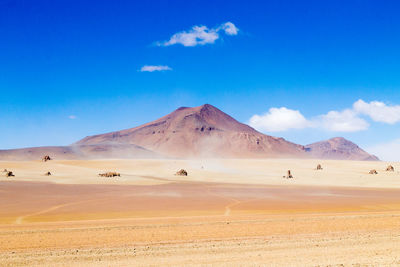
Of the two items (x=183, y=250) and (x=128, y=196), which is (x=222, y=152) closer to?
(x=128, y=196)

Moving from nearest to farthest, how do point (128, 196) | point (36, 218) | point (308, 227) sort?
point (308, 227), point (36, 218), point (128, 196)

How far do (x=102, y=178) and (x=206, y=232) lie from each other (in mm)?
24875

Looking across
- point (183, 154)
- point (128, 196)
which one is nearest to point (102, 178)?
point (128, 196)

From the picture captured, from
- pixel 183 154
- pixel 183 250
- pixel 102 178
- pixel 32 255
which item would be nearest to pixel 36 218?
pixel 32 255

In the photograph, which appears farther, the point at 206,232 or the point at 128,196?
the point at 128,196

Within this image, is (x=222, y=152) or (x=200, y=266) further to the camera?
(x=222, y=152)

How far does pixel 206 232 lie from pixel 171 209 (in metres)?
6.33

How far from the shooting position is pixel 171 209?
697 inches

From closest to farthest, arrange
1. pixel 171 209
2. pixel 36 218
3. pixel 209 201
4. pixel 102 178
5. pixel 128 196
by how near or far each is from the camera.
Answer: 1. pixel 36 218
2. pixel 171 209
3. pixel 209 201
4. pixel 128 196
5. pixel 102 178

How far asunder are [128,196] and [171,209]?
5517 mm

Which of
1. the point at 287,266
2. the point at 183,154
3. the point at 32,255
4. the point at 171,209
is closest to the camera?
the point at 287,266

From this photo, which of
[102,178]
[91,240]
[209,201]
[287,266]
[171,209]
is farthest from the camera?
[102,178]

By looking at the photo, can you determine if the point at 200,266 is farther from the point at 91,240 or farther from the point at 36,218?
the point at 36,218

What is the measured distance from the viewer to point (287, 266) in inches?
306
